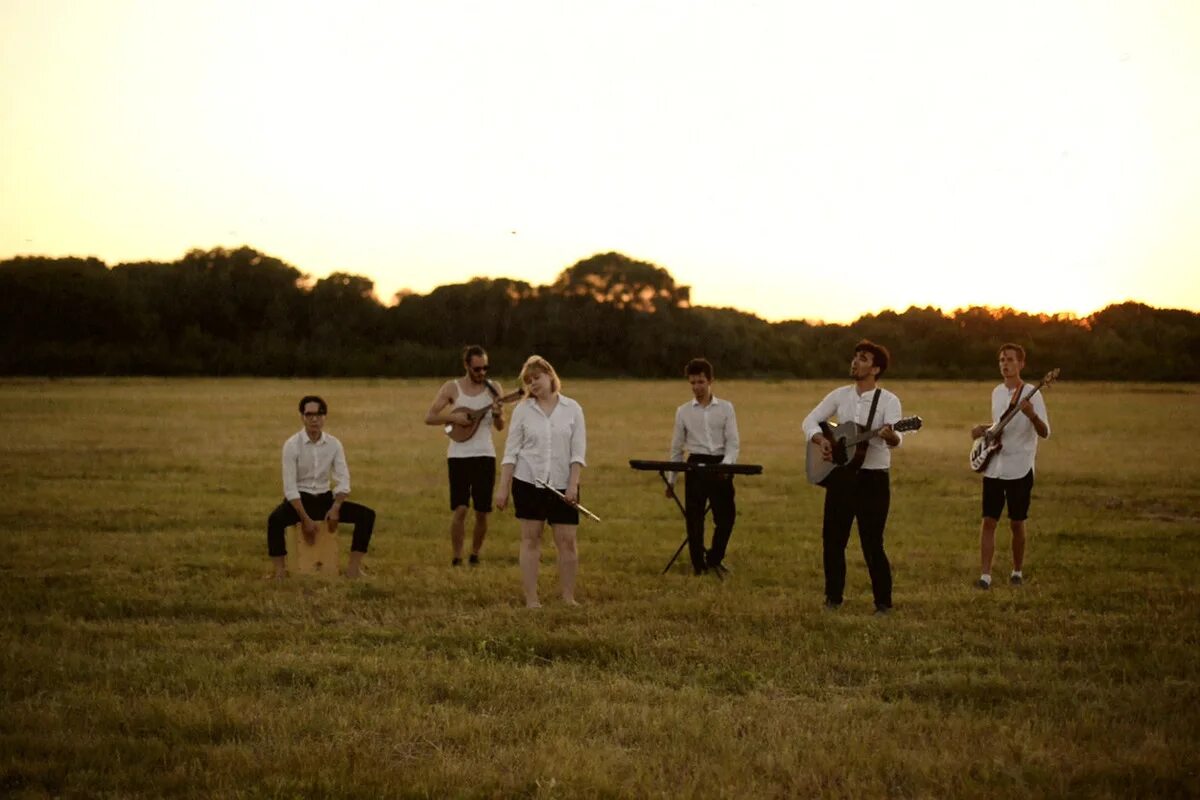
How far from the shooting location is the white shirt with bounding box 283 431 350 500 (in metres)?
11.4

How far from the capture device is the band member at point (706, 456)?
11727 millimetres

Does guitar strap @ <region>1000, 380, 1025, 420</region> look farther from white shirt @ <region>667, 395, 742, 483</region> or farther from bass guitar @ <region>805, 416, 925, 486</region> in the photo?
white shirt @ <region>667, 395, 742, 483</region>

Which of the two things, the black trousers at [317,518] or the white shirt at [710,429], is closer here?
the black trousers at [317,518]

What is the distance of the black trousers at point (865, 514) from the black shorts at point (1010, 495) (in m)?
1.81

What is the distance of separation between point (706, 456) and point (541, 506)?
8.93 feet

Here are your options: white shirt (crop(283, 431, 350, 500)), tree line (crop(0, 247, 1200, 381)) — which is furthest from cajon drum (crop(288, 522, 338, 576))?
tree line (crop(0, 247, 1200, 381))

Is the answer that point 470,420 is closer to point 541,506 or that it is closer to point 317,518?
point 317,518

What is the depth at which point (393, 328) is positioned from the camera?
8381 cm

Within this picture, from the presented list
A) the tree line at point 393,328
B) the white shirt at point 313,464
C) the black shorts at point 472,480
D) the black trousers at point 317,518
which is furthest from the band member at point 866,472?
the tree line at point 393,328

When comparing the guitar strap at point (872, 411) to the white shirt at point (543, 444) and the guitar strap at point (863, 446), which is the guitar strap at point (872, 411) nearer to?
the guitar strap at point (863, 446)

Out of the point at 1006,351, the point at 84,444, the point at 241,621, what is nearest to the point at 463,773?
the point at 241,621

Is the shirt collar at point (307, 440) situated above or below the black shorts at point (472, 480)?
above

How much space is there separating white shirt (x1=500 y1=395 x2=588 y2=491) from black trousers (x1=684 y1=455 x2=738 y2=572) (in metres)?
2.34

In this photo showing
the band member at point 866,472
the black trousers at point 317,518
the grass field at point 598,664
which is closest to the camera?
the grass field at point 598,664
